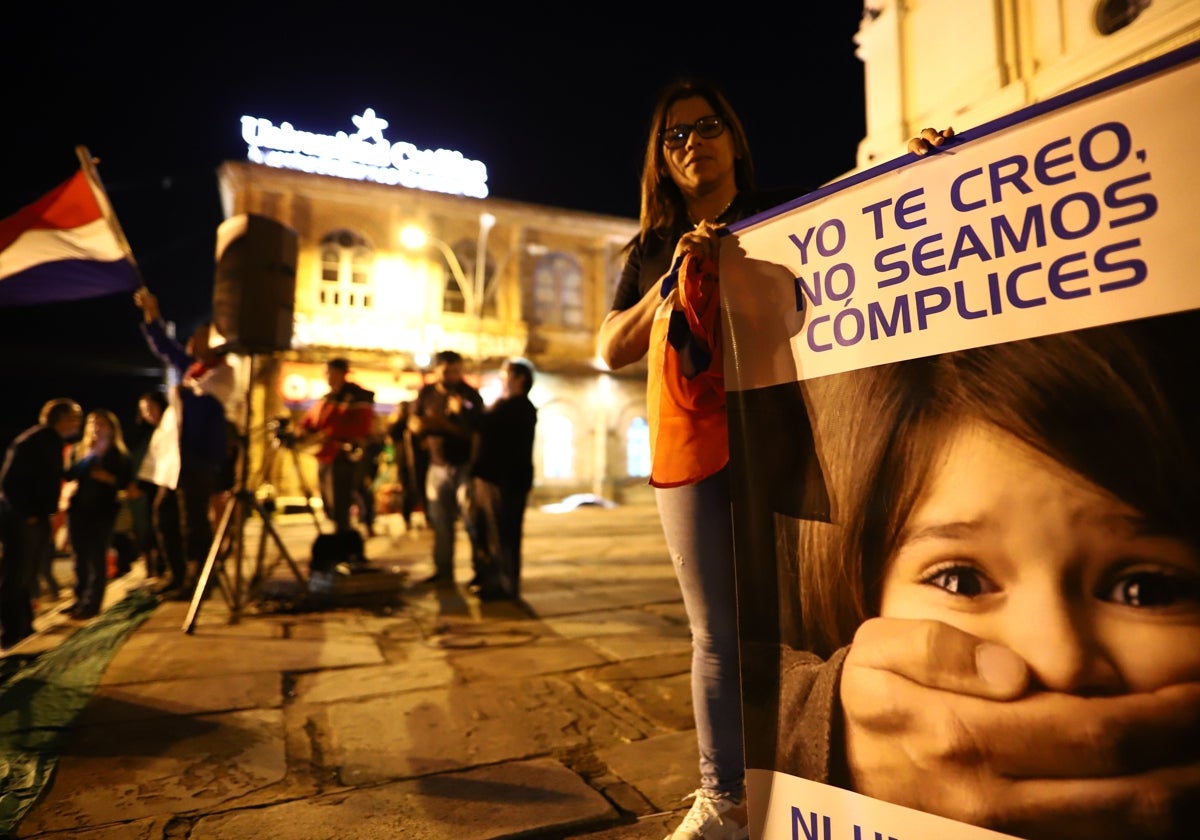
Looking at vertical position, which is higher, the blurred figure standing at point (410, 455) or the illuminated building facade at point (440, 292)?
the illuminated building facade at point (440, 292)

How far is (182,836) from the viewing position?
1774mm

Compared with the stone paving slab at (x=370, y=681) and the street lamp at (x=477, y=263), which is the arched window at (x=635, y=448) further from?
the stone paving slab at (x=370, y=681)

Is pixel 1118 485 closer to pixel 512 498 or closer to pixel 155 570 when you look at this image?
pixel 512 498

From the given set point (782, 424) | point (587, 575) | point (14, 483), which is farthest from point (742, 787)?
point (14, 483)

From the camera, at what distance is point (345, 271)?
18.5 metres

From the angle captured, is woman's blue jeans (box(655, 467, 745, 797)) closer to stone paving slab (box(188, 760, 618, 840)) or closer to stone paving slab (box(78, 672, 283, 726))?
stone paving slab (box(188, 760, 618, 840))

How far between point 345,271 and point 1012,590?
1975 cm

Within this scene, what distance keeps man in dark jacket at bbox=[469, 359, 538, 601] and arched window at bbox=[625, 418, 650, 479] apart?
1628cm

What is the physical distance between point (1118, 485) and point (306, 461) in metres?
18.5

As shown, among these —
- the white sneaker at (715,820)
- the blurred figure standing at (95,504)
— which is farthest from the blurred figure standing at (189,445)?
the white sneaker at (715,820)

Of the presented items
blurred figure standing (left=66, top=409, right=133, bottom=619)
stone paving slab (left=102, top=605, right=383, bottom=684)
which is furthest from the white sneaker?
blurred figure standing (left=66, top=409, right=133, bottom=619)

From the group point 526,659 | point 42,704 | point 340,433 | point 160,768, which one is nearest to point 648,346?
point 160,768

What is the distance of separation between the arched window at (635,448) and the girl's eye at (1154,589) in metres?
20.4

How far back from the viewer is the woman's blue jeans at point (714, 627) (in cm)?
163
